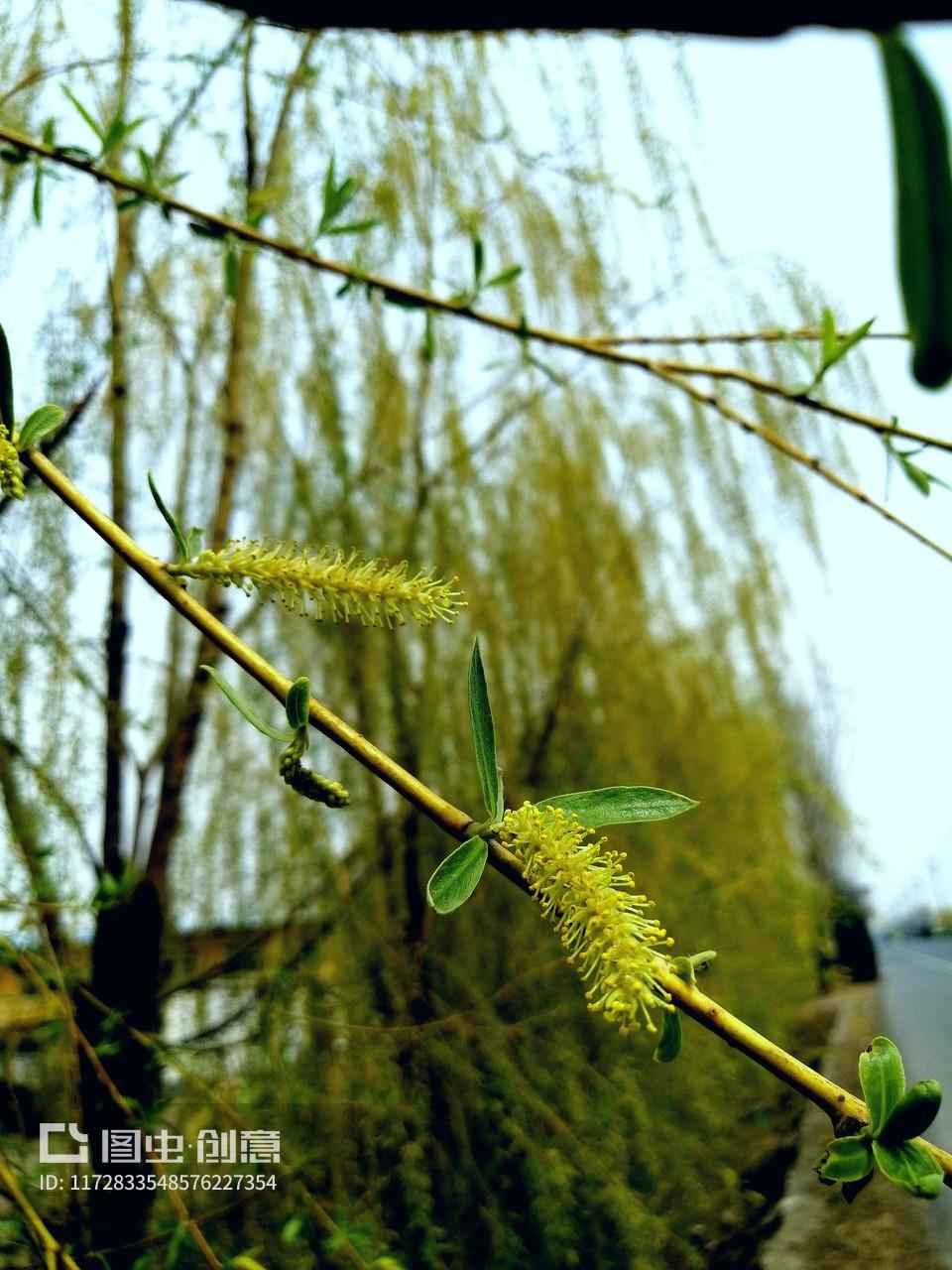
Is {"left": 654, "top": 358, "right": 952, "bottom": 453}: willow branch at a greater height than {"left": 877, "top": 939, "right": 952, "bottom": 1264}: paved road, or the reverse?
{"left": 654, "top": 358, "right": 952, "bottom": 453}: willow branch

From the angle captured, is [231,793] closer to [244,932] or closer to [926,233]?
[244,932]

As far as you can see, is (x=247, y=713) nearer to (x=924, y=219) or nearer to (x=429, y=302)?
(x=924, y=219)

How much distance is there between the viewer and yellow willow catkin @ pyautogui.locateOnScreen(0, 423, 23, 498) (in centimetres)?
23

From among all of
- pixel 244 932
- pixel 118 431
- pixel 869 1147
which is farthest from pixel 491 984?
pixel 869 1147

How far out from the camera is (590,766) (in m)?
1.14

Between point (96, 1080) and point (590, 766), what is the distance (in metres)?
0.63

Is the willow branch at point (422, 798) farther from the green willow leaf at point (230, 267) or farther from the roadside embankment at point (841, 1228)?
the roadside embankment at point (841, 1228)

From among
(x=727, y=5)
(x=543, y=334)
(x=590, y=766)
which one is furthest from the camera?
(x=590, y=766)

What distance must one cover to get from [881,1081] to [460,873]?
98 millimetres

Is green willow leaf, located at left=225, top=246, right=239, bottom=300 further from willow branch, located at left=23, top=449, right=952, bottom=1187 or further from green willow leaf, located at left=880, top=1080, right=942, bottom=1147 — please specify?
green willow leaf, located at left=880, top=1080, right=942, bottom=1147

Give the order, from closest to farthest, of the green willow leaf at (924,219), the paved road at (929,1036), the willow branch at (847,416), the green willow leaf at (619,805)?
the green willow leaf at (924,219)
the green willow leaf at (619,805)
the willow branch at (847,416)
the paved road at (929,1036)

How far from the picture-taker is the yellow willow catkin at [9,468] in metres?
0.23

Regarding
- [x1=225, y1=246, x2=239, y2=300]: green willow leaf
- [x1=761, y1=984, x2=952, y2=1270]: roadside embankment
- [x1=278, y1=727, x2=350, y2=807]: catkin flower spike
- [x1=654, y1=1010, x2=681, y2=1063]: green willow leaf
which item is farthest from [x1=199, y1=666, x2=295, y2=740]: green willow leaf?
[x1=761, y1=984, x2=952, y2=1270]: roadside embankment

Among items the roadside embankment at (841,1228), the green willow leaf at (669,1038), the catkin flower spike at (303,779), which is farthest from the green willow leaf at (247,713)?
the roadside embankment at (841,1228)
